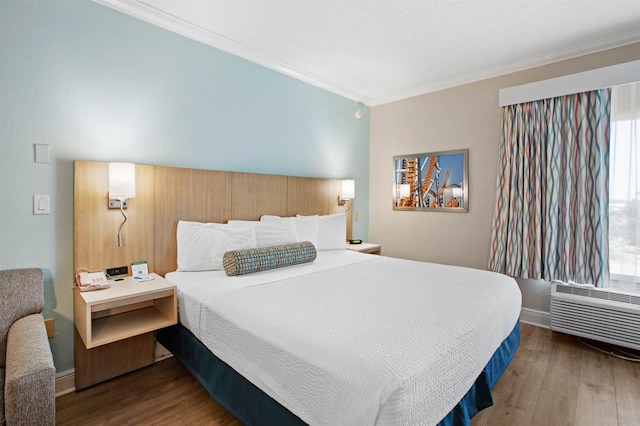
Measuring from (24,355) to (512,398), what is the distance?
8.68 ft

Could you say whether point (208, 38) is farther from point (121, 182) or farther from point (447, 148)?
point (447, 148)

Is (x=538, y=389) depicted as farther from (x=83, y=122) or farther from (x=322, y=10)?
(x=83, y=122)

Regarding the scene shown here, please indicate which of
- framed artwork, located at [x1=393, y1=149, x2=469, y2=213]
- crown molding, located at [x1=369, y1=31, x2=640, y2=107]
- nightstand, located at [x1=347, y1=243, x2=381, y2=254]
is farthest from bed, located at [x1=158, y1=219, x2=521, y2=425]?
crown molding, located at [x1=369, y1=31, x2=640, y2=107]

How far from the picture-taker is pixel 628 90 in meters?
2.77

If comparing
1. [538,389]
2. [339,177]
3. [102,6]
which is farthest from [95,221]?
[538,389]

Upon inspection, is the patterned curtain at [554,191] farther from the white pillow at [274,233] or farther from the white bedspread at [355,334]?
the white pillow at [274,233]

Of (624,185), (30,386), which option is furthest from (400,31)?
(30,386)

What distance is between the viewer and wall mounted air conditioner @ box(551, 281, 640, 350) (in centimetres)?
258

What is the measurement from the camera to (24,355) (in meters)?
1.31

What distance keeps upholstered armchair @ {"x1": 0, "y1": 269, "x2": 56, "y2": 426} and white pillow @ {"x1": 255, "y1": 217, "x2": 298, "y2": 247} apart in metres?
1.47

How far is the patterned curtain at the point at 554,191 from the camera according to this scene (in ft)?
9.32

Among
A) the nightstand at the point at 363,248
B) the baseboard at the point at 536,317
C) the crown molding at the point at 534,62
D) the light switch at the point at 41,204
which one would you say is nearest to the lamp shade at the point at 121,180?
the light switch at the point at 41,204

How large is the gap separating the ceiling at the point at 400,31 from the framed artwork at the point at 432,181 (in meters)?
0.96

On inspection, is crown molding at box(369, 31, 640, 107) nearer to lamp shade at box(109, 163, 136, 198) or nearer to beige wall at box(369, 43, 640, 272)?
beige wall at box(369, 43, 640, 272)
